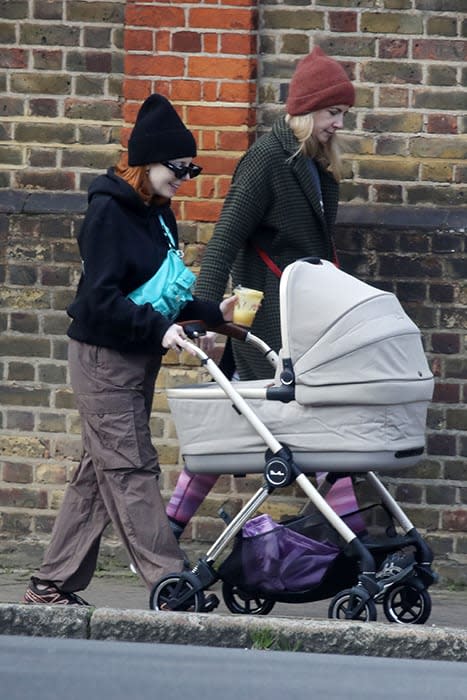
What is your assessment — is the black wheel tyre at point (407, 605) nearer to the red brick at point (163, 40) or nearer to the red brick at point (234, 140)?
the red brick at point (234, 140)

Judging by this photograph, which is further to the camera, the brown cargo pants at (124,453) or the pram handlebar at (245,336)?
the pram handlebar at (245,336)

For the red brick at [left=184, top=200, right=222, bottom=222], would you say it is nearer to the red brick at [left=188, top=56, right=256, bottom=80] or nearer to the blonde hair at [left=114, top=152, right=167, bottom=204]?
the red brick at [left=188, top=56, right=256, bottom=80]

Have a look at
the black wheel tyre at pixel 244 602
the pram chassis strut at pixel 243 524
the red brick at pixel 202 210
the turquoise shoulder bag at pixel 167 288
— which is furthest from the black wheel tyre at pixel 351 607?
the red brick at pixel 202 210

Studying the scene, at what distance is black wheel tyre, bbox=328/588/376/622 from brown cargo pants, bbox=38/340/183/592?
569mm

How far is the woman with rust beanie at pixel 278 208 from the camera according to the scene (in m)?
6.63

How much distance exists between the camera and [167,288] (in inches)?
240

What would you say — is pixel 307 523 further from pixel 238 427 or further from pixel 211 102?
pixel 211 102

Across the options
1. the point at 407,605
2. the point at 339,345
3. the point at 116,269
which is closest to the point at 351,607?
the point at 407,605

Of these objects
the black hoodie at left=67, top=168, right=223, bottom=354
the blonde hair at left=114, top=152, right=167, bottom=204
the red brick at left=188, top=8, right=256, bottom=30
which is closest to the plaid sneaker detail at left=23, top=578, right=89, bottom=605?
the black hoodie at left=67, top=168, right=223, bottom=354

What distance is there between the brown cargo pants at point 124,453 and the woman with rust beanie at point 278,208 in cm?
58

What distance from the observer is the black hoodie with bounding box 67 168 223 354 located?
19.5 feet

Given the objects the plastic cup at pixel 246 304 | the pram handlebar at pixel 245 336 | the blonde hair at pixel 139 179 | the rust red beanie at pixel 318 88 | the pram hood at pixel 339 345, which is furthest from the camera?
the rust red beanie at pixel 318 88

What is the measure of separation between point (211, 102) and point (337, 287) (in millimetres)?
1650

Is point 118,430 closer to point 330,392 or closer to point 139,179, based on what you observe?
point 330,392
